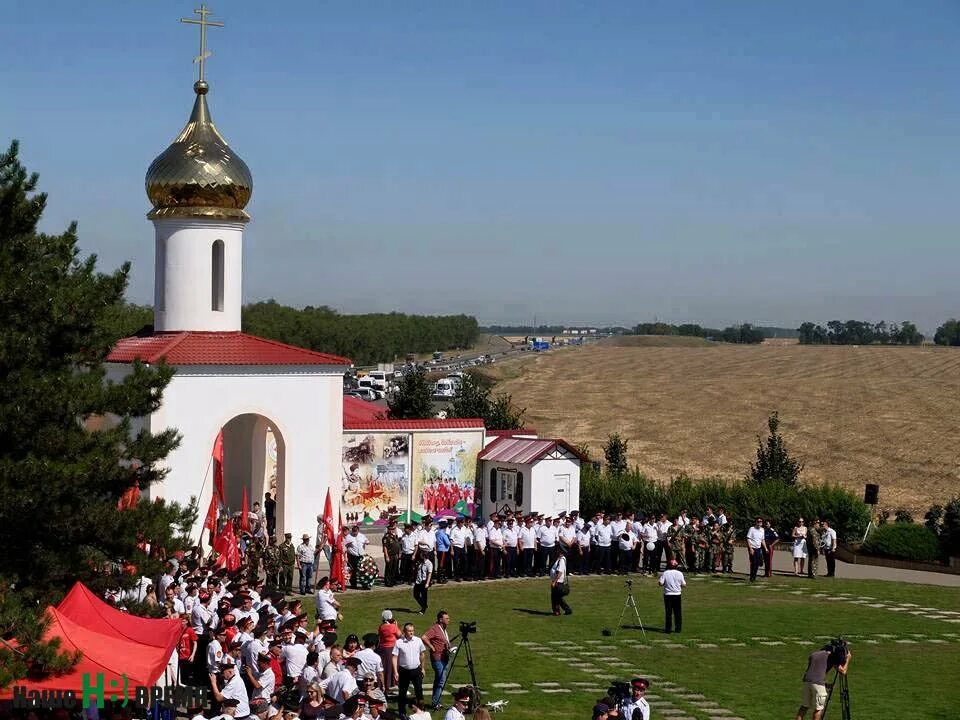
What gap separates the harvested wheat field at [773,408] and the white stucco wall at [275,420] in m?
33.1

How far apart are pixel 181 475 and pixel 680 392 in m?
90.5

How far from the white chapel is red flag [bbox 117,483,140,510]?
33.4 ft

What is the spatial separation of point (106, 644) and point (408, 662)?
14.8 feet

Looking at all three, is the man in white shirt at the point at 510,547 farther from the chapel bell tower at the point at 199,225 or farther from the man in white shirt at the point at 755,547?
the chapel bell tower at the point at 199,225

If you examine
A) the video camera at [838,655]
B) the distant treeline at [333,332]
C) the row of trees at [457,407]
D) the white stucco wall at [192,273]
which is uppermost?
the distant treeline at [333,332]

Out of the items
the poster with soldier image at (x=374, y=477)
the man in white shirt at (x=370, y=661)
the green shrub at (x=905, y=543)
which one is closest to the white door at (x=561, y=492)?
the poster with soldier image at (x=374, y=477)

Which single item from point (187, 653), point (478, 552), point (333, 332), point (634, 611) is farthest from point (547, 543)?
point (333, 332)

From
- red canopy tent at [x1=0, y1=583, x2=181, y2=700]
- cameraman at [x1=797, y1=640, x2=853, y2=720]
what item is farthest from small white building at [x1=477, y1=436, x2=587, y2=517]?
red canopy tent at [x1=0, y1=583, x2=181, y2=700]

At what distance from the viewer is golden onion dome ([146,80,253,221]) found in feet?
123

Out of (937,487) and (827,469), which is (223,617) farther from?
(827,469)

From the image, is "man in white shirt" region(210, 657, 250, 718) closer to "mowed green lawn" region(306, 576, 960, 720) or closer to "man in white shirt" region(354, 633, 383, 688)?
"man in white shirt" region(354, 633, 383, 688)

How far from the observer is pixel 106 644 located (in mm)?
18422

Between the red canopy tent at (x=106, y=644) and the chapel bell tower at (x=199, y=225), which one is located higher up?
the chapel bell tower at (x=199, y=225)

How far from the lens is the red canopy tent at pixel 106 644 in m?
17.5
